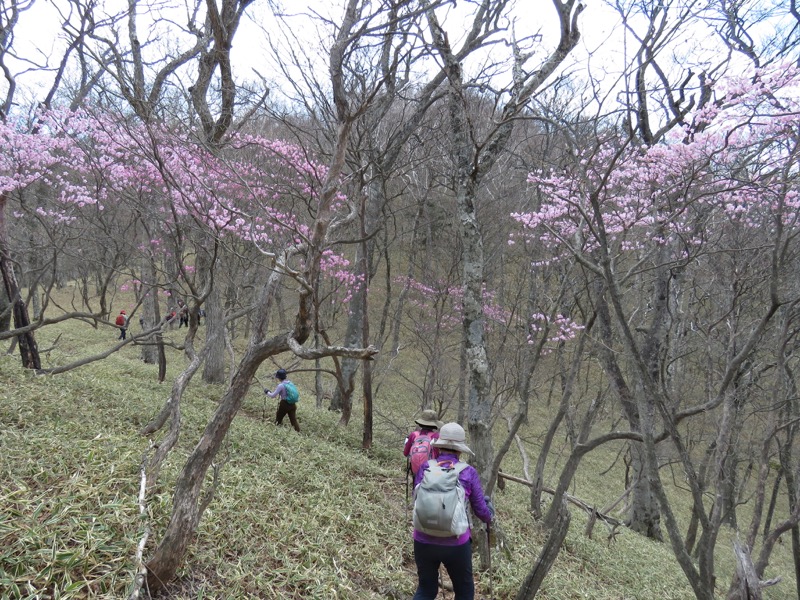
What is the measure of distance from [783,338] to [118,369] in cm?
1139

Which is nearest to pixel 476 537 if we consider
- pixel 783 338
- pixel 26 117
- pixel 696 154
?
pixel 783 338

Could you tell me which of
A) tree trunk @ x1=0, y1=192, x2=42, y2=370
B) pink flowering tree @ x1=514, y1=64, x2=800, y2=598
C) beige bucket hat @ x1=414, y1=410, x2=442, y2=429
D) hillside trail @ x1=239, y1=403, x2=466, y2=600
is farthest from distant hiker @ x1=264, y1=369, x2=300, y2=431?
pink flowering tree @ x1=514, y1=64, x2=800, y2=598

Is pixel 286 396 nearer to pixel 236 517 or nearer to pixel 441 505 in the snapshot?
pixel 236 517

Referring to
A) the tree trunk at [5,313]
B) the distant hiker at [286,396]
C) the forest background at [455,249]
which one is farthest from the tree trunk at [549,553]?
the tree trunk at [5,313]

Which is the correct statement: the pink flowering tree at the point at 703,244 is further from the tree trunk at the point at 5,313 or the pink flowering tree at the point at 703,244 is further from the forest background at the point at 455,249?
the tree trunk at the point at 5,313

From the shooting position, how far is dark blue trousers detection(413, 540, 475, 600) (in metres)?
3.48

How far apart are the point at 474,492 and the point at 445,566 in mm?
529

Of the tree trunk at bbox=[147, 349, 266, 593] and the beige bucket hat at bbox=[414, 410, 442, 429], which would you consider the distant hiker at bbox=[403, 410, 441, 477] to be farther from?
the tree trunk at bbox=[147, 349, 266, 593]

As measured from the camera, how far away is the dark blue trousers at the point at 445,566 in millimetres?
3484

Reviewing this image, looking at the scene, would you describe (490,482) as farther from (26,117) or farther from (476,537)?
(26,117)

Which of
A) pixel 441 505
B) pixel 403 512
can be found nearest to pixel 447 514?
pixel 441 505

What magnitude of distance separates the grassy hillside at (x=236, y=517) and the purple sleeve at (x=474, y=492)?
48.8 inches

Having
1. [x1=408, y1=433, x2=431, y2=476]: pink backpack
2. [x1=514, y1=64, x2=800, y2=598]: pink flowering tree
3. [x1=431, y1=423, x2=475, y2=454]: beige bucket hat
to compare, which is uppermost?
[x1=514, y1=64, x2=800, y2=598]: pink flowering tree

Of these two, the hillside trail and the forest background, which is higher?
the forest background
